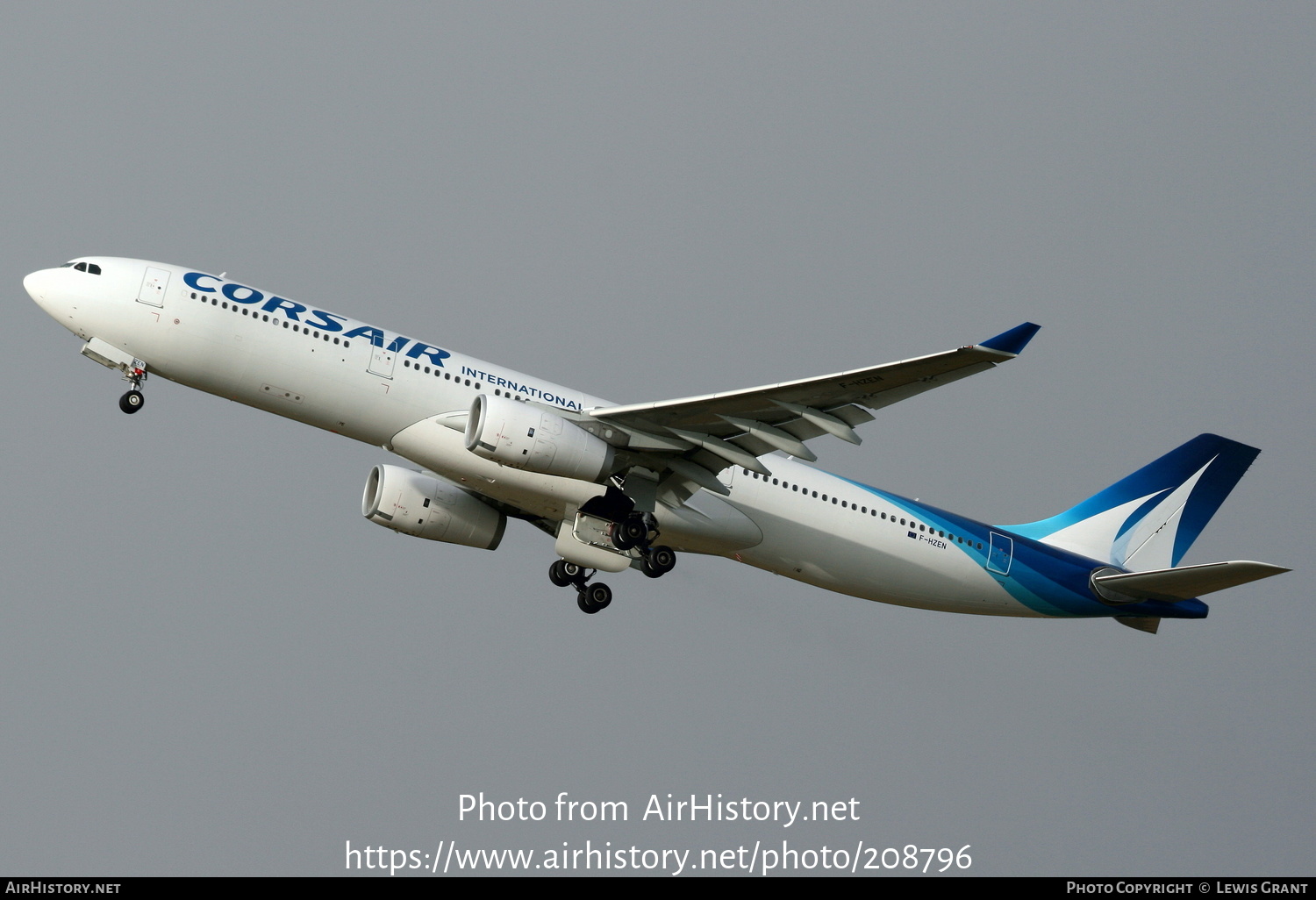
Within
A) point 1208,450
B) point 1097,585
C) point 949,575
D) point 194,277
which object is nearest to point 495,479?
point 194,277

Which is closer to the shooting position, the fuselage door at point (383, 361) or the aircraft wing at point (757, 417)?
the aircraft wing at point (757, 417)

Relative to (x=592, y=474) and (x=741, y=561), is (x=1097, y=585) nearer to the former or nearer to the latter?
(x=741, y=561)

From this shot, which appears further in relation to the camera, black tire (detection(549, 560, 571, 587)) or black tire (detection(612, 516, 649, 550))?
black tire (detection(549, 560, 571, 587))

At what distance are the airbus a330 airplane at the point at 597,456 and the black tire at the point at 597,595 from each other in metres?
0.04

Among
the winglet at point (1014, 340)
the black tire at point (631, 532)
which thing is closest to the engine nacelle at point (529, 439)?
the black tire at point (631, 532)

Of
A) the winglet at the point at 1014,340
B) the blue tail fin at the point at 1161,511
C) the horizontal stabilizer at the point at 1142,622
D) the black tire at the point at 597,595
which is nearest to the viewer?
the winglet at the point at 1014,340

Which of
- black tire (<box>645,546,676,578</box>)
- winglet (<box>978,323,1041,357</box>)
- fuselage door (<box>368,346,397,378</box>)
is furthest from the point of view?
black tire (<box>645,546,676,578</box>)

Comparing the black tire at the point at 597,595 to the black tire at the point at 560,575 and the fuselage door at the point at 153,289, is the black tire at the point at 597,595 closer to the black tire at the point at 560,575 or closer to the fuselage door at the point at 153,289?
the black tire at the point at 560,575

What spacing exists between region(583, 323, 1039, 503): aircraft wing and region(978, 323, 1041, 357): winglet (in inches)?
1.5

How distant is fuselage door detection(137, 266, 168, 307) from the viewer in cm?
2981

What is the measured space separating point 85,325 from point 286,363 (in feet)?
14.3

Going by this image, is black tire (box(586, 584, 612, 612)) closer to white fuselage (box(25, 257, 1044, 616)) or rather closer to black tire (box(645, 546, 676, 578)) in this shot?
white fuselage (box(25, 257, 1044, 616))

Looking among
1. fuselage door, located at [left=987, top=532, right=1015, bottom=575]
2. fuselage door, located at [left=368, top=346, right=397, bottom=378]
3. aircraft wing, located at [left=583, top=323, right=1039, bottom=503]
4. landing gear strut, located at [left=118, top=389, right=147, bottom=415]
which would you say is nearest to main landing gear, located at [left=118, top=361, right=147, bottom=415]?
landing gear strut, located at [left=118, top=389, right=147, bottom=415]

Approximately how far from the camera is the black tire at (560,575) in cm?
3528
